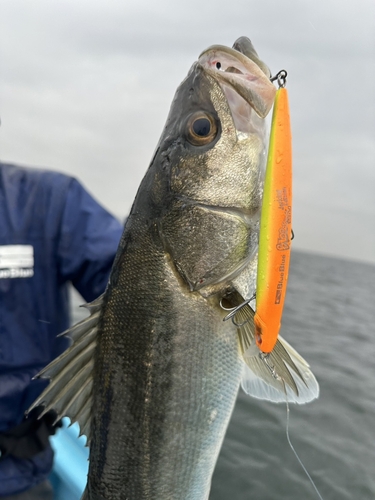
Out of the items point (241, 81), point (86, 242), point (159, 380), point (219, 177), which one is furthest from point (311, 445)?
point (241, 81)

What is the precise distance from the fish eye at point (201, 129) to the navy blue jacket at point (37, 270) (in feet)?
3.06

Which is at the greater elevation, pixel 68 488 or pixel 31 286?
pixel 31 286

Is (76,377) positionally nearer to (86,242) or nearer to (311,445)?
(86,242)

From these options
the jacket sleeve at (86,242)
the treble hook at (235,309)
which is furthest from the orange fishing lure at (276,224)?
the jacket sleeve at (86,242)

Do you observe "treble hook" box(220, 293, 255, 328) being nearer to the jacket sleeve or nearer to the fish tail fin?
the fish tail fin

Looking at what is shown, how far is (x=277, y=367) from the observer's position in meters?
1.50

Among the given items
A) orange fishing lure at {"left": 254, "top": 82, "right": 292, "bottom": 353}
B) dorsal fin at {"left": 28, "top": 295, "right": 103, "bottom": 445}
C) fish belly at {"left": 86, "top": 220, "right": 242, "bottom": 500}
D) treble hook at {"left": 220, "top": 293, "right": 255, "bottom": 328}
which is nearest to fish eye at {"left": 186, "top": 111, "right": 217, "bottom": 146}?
orange fishing lure at {"left": 254, "top": 82, "right": 292, "bottom": 353}

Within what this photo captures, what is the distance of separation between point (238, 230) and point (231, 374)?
53 centimetres

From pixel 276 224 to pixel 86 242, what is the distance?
1.29 metres

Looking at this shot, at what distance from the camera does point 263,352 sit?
140 centimetres

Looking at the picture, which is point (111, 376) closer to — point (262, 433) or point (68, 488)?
point (68, 488)

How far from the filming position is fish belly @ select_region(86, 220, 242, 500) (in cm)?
147

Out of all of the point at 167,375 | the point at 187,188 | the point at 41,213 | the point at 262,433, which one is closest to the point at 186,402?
the point at 167,375

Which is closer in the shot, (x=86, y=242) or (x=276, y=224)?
(x=276, y=224)
